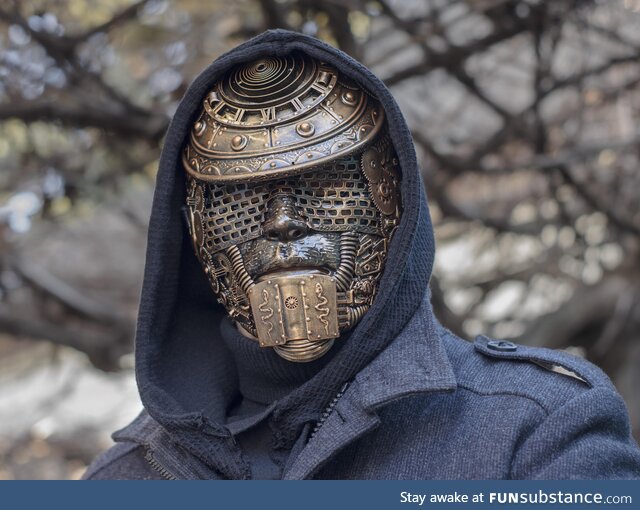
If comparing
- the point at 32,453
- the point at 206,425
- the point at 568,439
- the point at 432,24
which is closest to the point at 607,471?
the point at 568,439

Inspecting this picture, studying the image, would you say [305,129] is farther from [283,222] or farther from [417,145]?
[417,145]

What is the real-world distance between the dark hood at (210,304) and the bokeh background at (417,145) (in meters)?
1.41

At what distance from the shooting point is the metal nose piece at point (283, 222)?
190 centimetres

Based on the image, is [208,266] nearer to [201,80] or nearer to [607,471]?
[201,80]

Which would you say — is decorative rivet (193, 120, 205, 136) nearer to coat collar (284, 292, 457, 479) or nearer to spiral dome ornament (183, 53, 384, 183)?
spiral dome ornament (183, 53, 384, 183)

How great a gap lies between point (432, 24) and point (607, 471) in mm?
2536

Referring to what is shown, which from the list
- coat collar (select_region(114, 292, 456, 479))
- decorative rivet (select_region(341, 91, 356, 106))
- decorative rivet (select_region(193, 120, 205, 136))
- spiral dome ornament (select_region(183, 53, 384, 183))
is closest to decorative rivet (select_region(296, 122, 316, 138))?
spiral dome ornament (select_region(183, 53, 384, 183))

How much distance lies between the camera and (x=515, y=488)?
166 cm

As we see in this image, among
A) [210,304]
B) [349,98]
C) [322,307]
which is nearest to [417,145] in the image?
[210,304]

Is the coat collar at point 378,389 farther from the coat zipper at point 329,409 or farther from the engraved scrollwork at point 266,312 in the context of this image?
the engraved scrollwork at point 266,312

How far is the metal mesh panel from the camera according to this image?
1941mm

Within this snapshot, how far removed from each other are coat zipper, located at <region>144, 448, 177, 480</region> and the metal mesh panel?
510 millimetres

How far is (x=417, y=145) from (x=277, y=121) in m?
2.59

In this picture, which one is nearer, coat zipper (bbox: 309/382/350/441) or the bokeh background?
coat zipper (bbox: 309/382/350/441)
